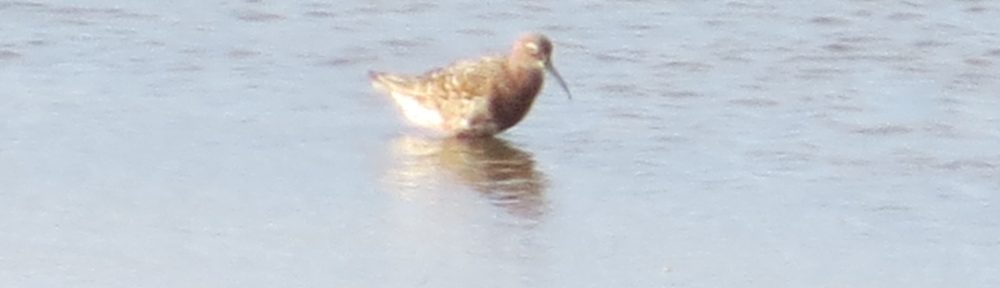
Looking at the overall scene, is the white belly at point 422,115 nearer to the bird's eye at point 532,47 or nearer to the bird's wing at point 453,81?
the bird's wing at point 453,81

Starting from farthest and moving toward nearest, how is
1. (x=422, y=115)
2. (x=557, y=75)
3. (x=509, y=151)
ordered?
(x=557, y=75)
(x=422, y=115)
(x=509, y=151)

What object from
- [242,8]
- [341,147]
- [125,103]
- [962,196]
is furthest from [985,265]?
[242,8]

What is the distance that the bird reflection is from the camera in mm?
7969

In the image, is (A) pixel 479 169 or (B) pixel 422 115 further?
(B) pixel 422 115

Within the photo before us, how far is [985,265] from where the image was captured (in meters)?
7.05

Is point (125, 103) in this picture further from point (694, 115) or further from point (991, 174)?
point (991, 174)

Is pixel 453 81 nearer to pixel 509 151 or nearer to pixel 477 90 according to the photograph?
pixel 477 90

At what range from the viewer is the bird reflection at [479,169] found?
7969mm

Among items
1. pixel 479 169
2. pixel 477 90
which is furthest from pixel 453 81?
pixel 479 169

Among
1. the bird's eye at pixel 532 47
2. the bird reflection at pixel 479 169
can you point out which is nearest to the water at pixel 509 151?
the bird reflection at pixel 479 169

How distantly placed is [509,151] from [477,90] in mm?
565

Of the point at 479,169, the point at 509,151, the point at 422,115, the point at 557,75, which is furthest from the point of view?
the point at 557,75

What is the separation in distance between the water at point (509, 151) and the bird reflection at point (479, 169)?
0.02 m

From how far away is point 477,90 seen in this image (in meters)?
9.41
